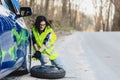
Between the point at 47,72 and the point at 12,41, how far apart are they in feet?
5.97

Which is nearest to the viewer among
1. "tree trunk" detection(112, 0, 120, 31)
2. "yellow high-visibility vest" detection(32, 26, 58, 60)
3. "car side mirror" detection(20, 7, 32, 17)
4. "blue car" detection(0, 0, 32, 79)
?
"blue car" detection(0, 0, 32, 79)

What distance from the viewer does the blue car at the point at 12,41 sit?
20.9 feet

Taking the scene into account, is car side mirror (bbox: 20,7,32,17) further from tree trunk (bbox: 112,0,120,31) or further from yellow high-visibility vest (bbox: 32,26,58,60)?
tree trunk (bbox: 112,0,120,31)

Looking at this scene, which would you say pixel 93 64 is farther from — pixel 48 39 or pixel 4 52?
pixel 4 52

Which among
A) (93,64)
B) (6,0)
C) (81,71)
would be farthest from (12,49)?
(93,64)

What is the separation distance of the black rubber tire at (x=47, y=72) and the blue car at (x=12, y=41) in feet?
0.58

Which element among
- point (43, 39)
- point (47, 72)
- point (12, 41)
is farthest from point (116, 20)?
point (12, 41)

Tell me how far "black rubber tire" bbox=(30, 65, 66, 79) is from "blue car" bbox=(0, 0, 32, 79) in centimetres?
18

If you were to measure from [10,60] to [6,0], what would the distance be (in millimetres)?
1867

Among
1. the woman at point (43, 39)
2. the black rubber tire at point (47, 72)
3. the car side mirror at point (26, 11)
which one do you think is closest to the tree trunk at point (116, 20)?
the woman at point (43, 39)

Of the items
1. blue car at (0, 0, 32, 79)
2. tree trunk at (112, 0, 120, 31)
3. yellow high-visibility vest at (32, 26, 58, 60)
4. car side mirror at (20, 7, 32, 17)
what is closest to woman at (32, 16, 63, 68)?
yellow high-visibility vest at (32, 26, 58, 60)

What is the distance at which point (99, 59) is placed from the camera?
42.5ft

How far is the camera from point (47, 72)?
28.4ft

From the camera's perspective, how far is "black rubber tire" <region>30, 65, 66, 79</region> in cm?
864
